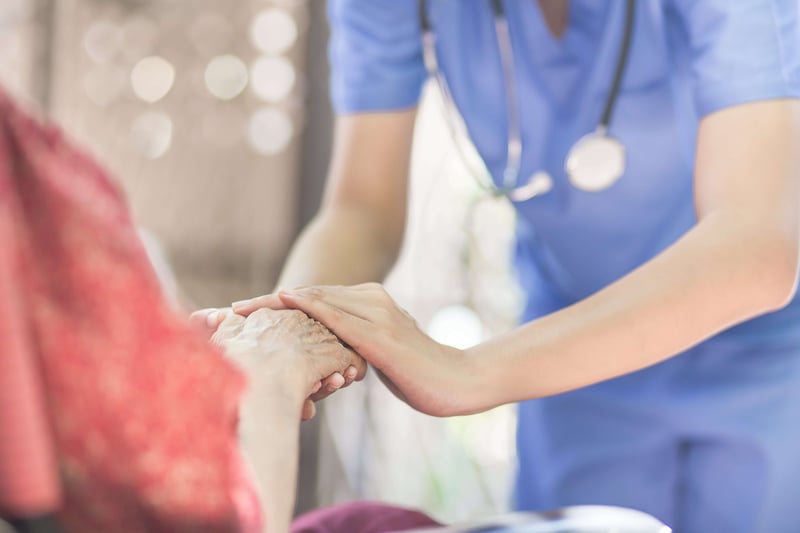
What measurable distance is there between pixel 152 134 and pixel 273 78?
2.01 feet

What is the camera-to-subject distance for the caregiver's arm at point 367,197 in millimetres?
1291

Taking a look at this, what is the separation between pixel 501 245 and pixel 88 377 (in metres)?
2.12

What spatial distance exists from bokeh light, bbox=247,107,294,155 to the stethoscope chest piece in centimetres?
176

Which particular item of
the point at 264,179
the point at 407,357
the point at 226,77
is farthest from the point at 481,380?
the point at 226,77

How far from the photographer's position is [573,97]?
124cm

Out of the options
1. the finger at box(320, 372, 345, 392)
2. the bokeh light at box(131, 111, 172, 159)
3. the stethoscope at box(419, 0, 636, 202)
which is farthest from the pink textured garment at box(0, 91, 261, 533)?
the bokeh light at box(131, 111, 172, 159)

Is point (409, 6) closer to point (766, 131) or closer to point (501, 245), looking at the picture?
point (766, 131)

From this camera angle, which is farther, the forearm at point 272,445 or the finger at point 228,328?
the finger at point 228,328

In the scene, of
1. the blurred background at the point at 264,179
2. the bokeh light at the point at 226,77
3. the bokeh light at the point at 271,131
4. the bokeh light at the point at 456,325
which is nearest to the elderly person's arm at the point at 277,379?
the blurred background at the point at 264,179

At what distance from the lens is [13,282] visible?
49 centimetres

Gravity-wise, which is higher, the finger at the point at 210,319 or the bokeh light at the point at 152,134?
the finger at the point at 210,319

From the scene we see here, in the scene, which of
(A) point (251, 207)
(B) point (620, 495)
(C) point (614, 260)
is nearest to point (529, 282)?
(C) point (614, 260)

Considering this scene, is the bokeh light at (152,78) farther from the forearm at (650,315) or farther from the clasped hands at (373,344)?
the forearm at (650,315)

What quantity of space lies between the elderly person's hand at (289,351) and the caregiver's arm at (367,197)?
1.03 ft
